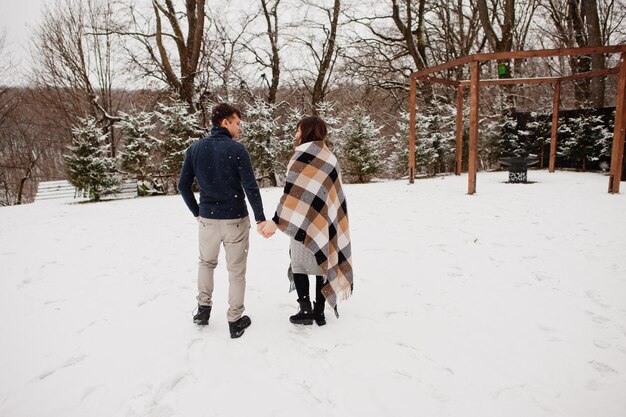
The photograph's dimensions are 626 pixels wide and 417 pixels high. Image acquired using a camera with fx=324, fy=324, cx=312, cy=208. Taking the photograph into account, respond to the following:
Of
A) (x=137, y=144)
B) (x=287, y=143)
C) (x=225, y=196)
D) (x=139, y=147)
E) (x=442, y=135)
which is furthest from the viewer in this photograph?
(x=442, y=135)

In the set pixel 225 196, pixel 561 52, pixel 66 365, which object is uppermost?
pixel 561 52

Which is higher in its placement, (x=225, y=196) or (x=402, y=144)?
(x=402, y=144)

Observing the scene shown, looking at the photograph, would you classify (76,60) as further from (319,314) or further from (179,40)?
(319,314)

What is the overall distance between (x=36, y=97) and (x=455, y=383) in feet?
80.1

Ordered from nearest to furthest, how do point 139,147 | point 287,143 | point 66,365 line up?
1. point 66,365
2. point 139,147
3. point 287,143

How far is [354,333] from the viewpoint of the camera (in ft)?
8.83

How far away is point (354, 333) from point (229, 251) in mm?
1233

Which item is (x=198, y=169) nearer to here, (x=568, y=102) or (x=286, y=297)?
(x=286, y=297)

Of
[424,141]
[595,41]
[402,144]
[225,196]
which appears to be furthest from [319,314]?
[595,41]

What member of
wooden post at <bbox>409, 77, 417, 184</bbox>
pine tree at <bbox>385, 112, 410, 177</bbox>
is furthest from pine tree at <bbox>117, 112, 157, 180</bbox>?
pine tree at <bbox>385, 112, 410, 177</bbox>

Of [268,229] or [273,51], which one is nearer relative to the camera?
[268,229]

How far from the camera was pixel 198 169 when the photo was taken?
99.3 inches

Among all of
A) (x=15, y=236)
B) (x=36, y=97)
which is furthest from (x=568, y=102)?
(x=36, y=97)

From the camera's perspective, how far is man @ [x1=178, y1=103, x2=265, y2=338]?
250 centimetres
